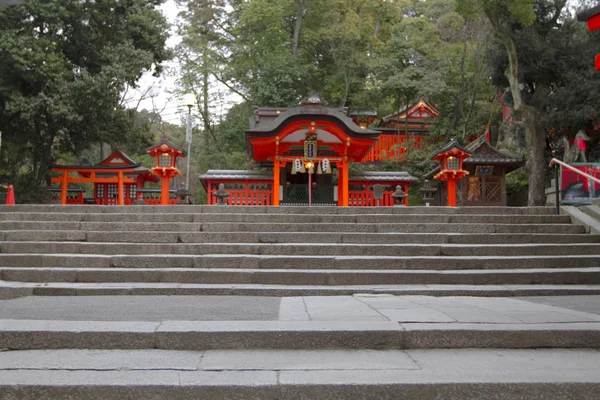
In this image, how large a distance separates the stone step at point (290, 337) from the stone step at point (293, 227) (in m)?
4.97

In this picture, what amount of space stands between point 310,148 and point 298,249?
10.1 metres

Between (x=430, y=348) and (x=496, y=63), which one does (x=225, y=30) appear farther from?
(x=430, y=348)

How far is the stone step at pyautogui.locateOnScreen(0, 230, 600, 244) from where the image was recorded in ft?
27.1

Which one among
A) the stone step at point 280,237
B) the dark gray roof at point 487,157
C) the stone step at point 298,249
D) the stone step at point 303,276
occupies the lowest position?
the stone step at point 303,276

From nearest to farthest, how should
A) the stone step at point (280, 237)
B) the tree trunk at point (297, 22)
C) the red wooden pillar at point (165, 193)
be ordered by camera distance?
1. the stone step at point (280, 237)
2. the red wooden pillar at point (165, 193)
3. the tree trunk at point (297, 22)

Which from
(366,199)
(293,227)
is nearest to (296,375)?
(293,227)

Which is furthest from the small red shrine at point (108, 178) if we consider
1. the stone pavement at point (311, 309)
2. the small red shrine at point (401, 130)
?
the stone pavement at point (311, 309)

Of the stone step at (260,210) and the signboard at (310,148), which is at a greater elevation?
the signboard at (310,148)

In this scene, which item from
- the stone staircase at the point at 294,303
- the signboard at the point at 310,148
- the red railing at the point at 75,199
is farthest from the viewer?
the red railing at the point at 75,199

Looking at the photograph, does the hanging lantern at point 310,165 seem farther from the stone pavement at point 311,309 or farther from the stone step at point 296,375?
the stone step at point 296,375

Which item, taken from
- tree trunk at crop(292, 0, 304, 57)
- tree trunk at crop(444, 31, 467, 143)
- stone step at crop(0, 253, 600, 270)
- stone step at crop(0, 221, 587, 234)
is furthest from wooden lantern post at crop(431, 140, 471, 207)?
tree trunk at crop(292, 0, 304, 57)

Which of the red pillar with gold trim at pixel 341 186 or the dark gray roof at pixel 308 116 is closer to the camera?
the dark gray roof at pixel 308 116

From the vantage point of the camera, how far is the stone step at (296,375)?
2900mm

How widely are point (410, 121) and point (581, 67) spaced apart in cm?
1088
